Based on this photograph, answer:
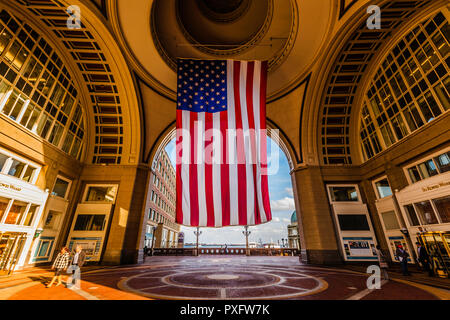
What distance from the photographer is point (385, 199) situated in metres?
16.0

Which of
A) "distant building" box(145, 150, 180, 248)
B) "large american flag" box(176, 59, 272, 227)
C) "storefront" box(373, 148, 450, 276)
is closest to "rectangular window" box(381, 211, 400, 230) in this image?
"storefront" box(373, 148, 450, 276)

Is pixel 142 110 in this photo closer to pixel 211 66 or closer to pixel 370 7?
pixel 211 66

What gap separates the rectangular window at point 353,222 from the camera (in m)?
17.2

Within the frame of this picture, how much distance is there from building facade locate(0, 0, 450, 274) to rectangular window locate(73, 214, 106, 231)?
0.11 meters

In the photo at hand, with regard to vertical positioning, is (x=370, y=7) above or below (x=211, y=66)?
above

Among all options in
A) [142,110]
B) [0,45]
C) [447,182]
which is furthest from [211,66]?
[447,182]

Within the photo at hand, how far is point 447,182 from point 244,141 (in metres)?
12.5

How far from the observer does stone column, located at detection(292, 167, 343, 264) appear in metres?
16.3

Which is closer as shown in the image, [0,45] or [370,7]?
[0,45]

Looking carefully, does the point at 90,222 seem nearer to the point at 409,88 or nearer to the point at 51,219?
the point at 51,219

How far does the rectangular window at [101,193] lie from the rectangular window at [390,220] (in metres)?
24.3

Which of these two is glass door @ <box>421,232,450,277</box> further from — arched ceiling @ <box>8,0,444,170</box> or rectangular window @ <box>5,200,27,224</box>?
rectangular window @ <box>5,200,27,224</box>

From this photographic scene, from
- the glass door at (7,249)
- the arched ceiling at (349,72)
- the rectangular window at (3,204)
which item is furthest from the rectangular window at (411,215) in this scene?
the rectangular window at (3,204)

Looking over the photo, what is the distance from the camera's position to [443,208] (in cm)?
1175
